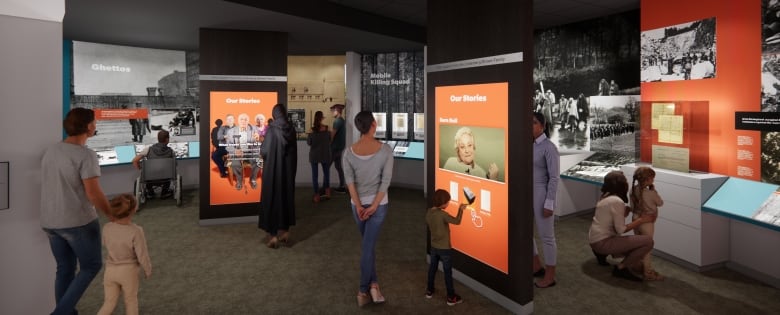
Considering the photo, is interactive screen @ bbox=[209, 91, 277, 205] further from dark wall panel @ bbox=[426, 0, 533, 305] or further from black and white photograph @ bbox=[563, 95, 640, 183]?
black and white photograph @ bbox=[563, 95, 640, 183]

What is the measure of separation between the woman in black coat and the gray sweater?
1929 mm

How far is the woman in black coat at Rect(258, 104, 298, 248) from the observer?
16.6 feet

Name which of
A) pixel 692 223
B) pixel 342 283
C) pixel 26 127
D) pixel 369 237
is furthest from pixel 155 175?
pixel 692 223

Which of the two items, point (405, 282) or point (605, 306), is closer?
point (605, 306)

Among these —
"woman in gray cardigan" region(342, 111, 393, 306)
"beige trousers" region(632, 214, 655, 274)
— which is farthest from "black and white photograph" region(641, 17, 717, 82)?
"woman in gray cardigan" region(342, 111, 393, 306)

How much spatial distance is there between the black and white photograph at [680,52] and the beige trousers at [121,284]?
18.4 feet

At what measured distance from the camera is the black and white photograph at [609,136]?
614 centimetres

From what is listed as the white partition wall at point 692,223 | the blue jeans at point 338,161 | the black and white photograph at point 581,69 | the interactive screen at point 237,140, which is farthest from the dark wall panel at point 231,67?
the white partition wall at point 692,223

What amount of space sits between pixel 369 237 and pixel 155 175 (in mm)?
5662

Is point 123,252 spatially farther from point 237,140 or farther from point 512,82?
point 237,140

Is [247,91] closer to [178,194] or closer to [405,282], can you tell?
[178,194]

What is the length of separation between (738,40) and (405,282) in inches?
161

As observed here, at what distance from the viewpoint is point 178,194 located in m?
7.56

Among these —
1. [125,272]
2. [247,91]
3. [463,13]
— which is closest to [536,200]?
[463,13]
